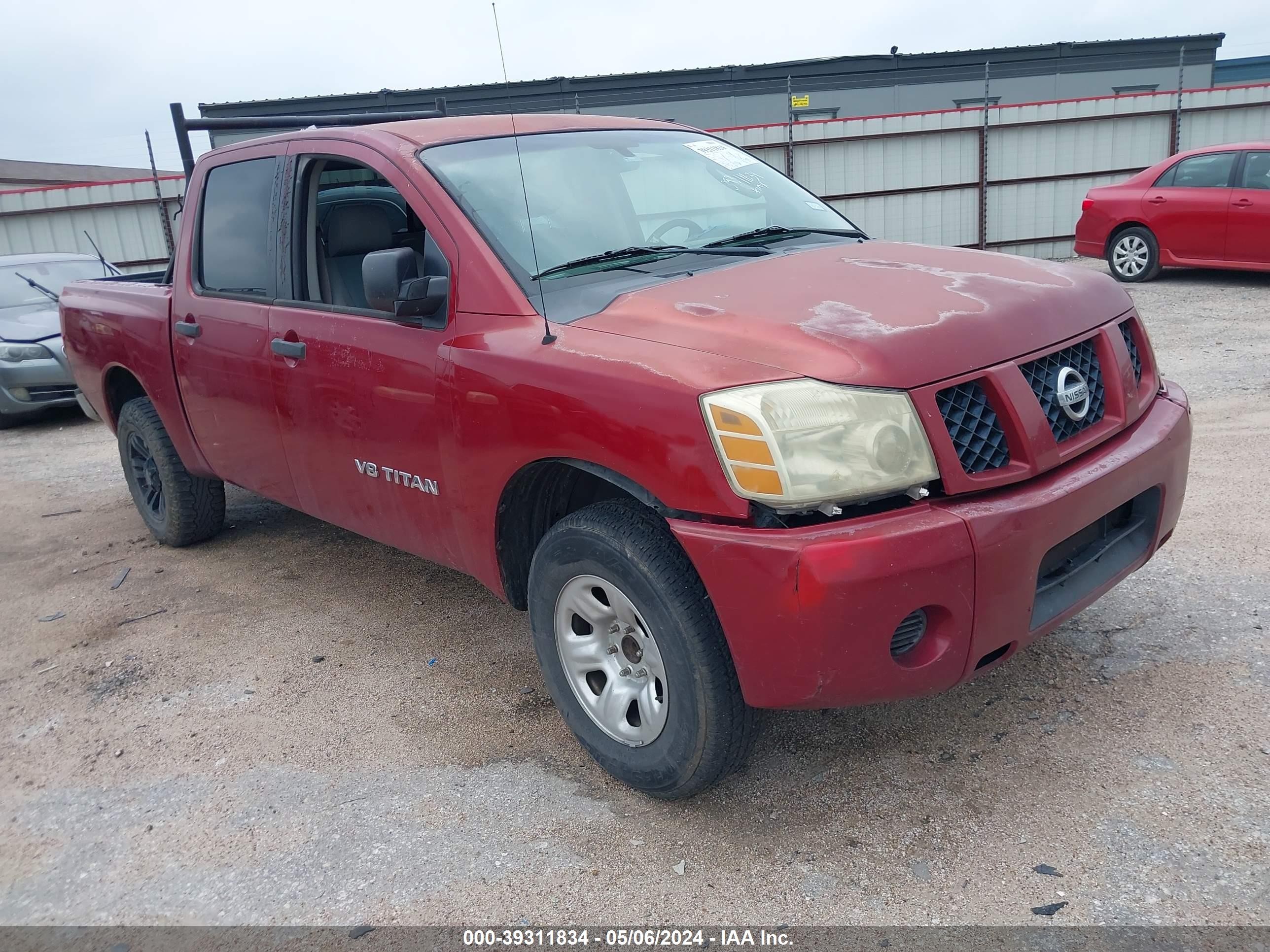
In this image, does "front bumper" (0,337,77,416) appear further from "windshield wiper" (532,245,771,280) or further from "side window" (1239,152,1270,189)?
"side window" (1239,152,1270,189)

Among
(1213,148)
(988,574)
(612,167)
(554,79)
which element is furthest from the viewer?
(554,79)

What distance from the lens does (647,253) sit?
3170mm

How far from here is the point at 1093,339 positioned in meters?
2.72

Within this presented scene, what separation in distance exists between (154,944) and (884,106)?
932 inches

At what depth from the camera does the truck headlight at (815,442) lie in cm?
220

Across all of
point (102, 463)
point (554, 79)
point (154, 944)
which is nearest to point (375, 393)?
point (154, 944)

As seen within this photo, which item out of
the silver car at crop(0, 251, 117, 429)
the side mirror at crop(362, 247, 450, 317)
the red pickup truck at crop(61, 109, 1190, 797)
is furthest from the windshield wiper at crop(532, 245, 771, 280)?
the silver car at crop(0, 251, 117, 429)

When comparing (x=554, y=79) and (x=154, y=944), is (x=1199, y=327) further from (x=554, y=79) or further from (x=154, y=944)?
(x=554, y=79)

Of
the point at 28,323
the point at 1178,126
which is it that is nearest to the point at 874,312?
the point at 28,323

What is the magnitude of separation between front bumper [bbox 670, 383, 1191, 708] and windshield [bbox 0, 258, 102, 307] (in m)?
9.05

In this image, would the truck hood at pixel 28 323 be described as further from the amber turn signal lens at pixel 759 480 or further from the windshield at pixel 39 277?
the amber turn signal lens at pixel 759 480

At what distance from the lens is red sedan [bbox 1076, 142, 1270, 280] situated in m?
9.83

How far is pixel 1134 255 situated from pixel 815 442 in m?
10.5

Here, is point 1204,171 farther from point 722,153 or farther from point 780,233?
point 780,233
